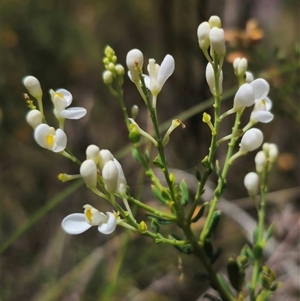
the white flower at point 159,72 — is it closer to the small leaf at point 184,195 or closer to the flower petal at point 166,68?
the flower petal at point 166,68

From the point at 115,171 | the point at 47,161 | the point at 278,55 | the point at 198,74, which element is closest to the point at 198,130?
the point at 198,74

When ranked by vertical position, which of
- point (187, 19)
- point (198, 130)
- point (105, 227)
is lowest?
point (105, 227)

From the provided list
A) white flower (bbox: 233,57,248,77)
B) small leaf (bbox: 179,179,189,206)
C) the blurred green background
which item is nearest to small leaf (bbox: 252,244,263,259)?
small leaf (bbox: 179,179,189,206)

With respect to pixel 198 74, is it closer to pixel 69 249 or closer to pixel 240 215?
A: pixel 240 215

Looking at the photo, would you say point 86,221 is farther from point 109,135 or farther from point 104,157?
point 109,135

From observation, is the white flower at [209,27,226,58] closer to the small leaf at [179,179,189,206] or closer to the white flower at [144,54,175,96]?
the white flower at [144,54,175,96]

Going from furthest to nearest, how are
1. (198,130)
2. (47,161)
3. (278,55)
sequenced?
1. (47,161)
2. (198,130)
3. (278,55)
